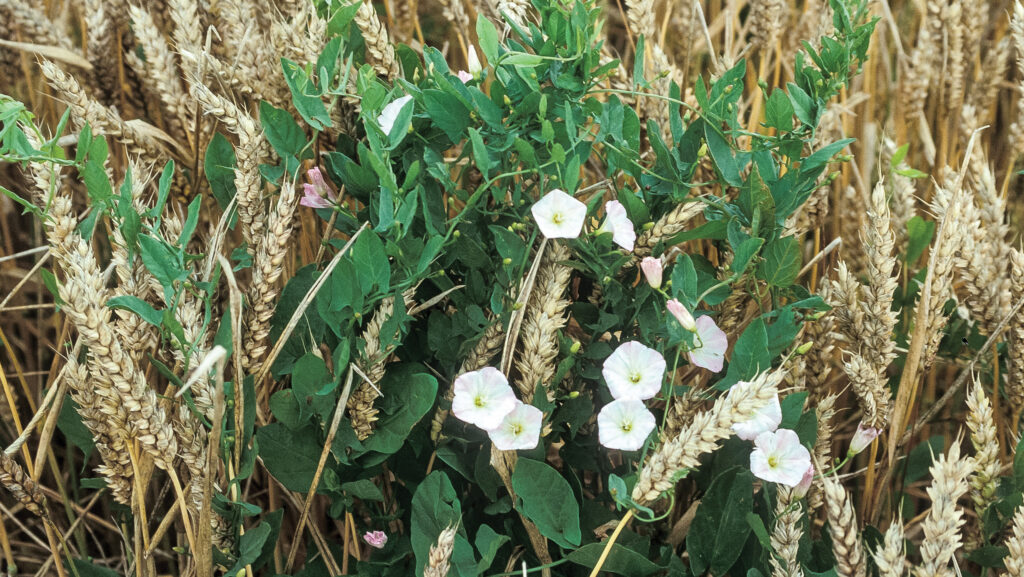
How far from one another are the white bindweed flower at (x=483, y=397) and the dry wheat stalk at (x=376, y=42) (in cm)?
33

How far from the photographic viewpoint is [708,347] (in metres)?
0.69

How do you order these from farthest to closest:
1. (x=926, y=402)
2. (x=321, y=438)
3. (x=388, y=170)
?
(x=926, y=402) < (x=321, y=438) < (x=388, y=170)

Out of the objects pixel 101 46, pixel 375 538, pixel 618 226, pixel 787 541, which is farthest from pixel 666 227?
pixel 101 46

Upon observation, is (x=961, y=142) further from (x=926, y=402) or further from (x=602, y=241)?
(x=602, y=241)

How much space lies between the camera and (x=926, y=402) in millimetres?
1149

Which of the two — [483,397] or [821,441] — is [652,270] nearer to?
[483,397]

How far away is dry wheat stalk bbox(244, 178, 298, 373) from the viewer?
0.65 metres

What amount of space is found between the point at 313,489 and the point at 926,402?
879mm

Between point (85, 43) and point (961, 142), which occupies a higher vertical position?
point (85, 43)

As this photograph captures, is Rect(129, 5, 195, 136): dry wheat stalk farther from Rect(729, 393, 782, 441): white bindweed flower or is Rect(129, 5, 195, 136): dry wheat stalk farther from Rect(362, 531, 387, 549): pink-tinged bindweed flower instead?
Rect(729, 393, 782, 441): white bindweed flower

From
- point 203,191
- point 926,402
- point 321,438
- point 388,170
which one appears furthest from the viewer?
point 926,402

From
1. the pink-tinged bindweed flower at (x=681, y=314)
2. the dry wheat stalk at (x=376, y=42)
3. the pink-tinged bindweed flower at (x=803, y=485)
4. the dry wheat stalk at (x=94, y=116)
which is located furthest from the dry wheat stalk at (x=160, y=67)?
the pink-tinged bindweed flower at (x=803, y=485)

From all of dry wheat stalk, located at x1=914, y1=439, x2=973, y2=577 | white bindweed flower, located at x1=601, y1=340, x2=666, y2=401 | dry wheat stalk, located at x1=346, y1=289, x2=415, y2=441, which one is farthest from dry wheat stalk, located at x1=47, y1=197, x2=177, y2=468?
dry wheat stalk, located at x1=914, y1=439, x2=973, y2=577

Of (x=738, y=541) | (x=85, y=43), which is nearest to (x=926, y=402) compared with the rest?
(x=738, y=541)
